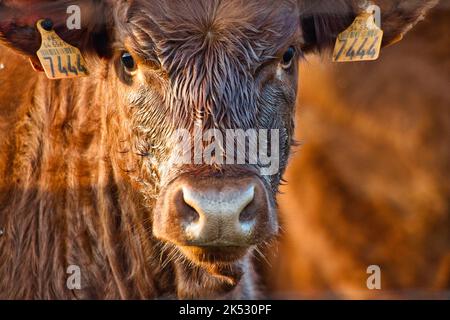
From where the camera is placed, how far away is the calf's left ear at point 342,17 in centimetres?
440

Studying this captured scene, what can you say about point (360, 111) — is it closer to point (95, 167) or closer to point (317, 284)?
point (317, 284)

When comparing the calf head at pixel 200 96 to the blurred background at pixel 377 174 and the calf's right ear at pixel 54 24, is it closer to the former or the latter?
the calf's right ear at pixel 54 24

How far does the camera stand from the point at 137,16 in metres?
3.97

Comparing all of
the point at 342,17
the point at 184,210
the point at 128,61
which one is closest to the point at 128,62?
the point at 128,61

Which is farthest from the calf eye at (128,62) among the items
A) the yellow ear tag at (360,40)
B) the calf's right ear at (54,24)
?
the yellow ear tag at (360,40)

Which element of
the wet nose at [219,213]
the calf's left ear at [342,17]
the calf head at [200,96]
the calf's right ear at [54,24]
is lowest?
the wet nose at [219,213]

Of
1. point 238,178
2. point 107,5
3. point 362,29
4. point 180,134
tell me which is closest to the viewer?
point 238,178

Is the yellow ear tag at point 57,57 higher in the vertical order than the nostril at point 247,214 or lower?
higher

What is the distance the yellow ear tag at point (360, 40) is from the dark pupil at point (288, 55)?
470 millimetres

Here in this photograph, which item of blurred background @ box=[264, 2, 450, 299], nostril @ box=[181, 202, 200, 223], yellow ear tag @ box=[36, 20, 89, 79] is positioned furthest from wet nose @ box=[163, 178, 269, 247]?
blurred background @ box=[264, 2, 450, 299]

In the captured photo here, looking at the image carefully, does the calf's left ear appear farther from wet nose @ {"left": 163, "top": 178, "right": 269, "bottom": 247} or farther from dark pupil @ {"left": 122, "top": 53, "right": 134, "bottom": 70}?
wet nose @ {"left": 163, "top": 178, "right": 269, "bottom": 247}

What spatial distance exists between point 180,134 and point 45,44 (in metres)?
0.84

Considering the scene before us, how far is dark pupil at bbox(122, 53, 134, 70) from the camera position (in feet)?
13.2
